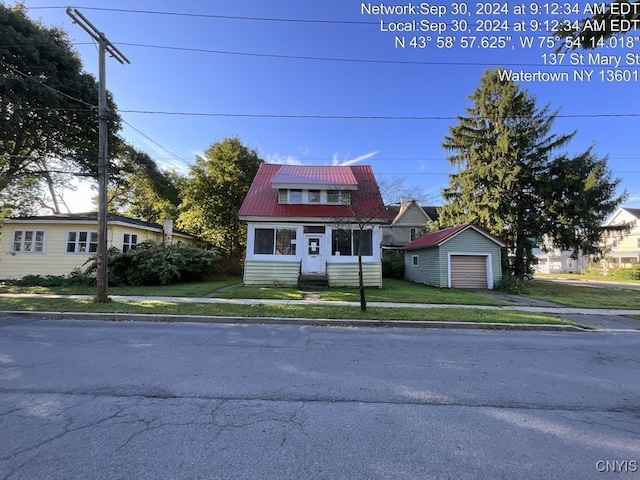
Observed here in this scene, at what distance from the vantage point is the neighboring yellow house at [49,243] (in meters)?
18.2

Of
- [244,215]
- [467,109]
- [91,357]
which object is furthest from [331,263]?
[467,109]

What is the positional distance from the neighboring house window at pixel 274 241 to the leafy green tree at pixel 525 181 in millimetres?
13587

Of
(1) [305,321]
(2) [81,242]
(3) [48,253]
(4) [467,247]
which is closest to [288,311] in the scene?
(1) [305,321]

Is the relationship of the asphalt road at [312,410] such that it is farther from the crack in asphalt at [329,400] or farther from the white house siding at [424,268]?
the white house siding at [424,268]

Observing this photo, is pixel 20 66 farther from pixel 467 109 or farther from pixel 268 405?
pixel 467 109

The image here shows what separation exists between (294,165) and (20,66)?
583 inches

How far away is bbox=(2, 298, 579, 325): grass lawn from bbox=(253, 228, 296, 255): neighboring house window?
658cm

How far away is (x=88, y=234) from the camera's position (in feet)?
60.8

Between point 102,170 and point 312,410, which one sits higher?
point 102,170

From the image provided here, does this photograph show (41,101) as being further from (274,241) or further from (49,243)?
(274,241)

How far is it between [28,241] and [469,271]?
25204 mm

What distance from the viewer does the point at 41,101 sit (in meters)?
16.6

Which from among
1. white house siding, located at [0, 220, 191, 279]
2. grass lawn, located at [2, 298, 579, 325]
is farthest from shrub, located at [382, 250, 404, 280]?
white house siding, located at [0, 220, 191, 279]

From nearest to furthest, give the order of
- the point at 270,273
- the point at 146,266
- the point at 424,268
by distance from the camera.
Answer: the point at 146,266, the point at 270,273, the point at 424,268
